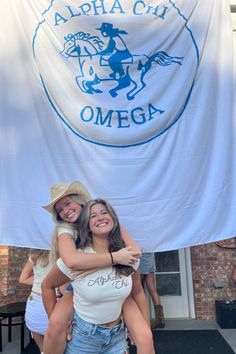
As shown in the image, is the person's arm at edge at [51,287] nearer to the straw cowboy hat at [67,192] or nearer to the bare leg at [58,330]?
the bare leg at [58,330]

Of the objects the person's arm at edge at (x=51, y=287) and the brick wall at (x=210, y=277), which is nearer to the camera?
the person's arm at edge at (x=51, y=287)

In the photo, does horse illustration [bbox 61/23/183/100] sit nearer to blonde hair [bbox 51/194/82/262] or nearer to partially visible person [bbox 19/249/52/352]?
blonde hair [bbox 51/194/82/262]

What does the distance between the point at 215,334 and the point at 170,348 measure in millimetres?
752

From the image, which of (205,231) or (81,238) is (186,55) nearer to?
(205,231)

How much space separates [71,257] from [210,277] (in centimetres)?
388

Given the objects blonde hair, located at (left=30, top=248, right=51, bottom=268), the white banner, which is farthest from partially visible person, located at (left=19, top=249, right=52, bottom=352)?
the white banner

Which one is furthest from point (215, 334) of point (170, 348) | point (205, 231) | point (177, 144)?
point (177, 144)

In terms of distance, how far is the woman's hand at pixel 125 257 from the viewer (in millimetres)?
2174

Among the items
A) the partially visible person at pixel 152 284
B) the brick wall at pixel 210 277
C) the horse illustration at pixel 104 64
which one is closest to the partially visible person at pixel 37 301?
the horse illustration at pixel 104 64

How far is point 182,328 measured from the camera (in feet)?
17.1

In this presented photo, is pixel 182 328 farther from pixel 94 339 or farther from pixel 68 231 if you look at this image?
pixel 68 231

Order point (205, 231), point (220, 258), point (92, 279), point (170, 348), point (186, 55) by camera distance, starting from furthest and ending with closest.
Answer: point (220, 258), point (170, 348), point (186, 55), point (205, 231), point (92, 279)

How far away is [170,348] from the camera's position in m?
4.55

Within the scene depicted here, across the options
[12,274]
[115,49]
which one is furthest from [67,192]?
[12,274]
